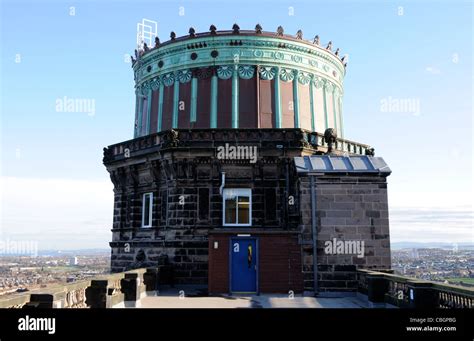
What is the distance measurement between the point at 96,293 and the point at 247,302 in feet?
19.7

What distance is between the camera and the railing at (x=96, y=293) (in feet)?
38.8

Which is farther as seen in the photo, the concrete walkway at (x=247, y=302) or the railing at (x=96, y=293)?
the concrete walkway at (x=247, y=302)

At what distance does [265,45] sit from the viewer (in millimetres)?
31828

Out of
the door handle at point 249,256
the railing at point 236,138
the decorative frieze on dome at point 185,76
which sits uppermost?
the decorative frieze on dome at point 185,76

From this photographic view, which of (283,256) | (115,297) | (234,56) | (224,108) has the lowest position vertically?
(115,297)

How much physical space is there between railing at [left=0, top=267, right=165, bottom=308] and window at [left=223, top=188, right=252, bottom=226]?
4.61 metres

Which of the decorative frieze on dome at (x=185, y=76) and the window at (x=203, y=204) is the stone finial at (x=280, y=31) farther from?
the window at (x=203, y=204)

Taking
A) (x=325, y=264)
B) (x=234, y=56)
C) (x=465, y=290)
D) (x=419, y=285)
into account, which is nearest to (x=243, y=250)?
(x=325, y=264)

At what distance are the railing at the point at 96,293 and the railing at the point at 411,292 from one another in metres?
8.90

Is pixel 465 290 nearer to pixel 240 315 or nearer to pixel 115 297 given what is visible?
pixel 240 315

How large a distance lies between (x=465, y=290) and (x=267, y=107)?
20710 millimetres

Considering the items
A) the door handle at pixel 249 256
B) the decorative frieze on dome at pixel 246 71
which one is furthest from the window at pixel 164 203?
the decorative frieze on dome at pixel 246 71

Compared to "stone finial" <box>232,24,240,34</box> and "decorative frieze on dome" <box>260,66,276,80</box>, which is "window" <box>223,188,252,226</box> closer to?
"decorative frieze on dome" <box>260,66,276,80</box>

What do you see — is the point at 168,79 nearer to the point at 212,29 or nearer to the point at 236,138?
the point at 212,29
